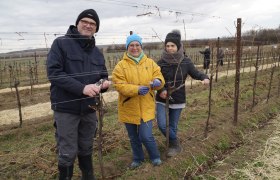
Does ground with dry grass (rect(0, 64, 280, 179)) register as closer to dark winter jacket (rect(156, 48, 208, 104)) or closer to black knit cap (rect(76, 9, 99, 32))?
dark winter jacket (rect(156, 48, 208, 104))

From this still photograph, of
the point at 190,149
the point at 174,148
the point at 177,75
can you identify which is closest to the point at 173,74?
the point at 177,75

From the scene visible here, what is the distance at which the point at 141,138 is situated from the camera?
3.81 meters

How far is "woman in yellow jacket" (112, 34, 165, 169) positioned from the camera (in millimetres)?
3535

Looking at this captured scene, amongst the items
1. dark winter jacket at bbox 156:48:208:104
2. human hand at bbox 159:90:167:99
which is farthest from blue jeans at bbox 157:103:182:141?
human hand at bbox 159:90:167:99

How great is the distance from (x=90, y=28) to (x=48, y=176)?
82.1 inches

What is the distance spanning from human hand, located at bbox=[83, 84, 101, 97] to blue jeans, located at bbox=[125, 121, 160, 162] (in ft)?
3.15

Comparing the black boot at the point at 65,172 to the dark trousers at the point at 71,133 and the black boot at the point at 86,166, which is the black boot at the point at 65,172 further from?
the black boot at the point at 86,166

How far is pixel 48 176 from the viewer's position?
13.2ft

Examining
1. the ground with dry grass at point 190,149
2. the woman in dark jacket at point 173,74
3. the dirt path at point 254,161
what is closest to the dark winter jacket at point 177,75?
the woman in dark jacket at point 173,74

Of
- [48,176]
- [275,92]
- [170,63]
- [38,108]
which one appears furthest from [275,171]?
[38,108]

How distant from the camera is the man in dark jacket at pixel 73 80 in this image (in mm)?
2914

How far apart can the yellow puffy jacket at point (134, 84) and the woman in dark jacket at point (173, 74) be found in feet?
1.14

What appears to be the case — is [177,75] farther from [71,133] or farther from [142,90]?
[71,133]

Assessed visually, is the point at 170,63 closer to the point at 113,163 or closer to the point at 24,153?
the point at 113,163
